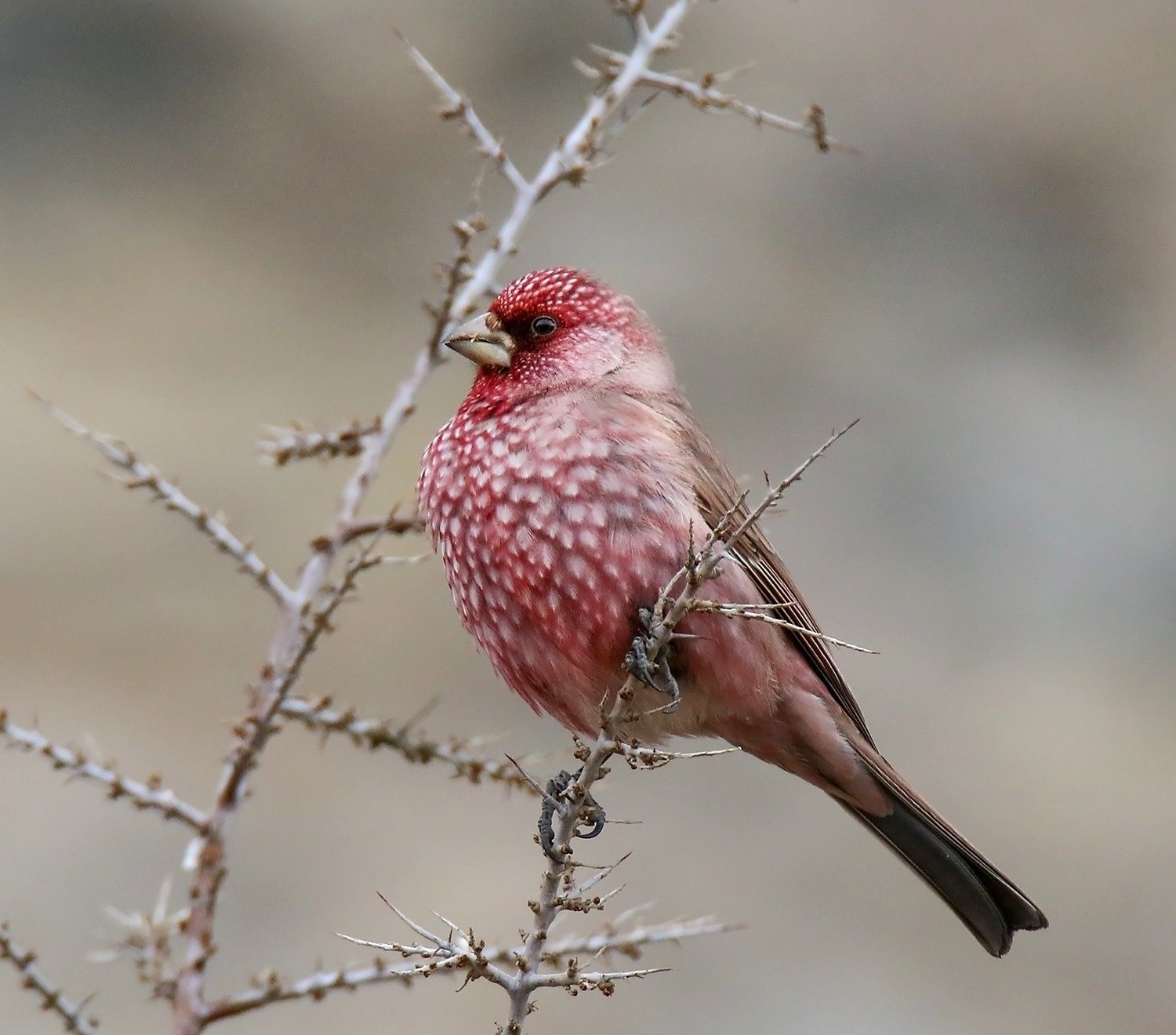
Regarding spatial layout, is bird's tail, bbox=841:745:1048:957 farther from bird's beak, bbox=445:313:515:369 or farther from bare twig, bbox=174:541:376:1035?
bare twig, bbox=174:541:376:1035

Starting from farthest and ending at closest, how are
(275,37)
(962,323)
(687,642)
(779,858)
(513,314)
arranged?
(962,323) < (275,37) < (779,858) < (513,314) < (687,642)

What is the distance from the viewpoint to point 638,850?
512 inches

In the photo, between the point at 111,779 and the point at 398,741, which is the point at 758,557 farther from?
the point at 111,779

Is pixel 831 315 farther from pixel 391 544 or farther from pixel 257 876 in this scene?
pixel 257 876

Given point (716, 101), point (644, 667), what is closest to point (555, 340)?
point (716, 101)

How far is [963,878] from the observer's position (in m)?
5.21

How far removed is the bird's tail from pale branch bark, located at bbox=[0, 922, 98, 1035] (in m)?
2.68

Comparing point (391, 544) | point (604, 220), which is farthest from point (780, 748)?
point (604, 220)

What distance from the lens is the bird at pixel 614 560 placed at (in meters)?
4.63

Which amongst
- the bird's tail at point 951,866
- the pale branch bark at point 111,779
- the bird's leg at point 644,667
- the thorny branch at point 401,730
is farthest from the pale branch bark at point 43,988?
the bird's tail at point 951,866

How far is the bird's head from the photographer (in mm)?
5129

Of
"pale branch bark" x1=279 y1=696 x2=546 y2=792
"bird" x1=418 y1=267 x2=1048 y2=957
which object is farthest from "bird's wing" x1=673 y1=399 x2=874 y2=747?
"pale branch bark" x1=279 y1=696 x2=546 y2=792

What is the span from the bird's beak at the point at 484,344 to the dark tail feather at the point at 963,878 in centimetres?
189

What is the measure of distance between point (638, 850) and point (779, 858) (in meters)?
1.27
